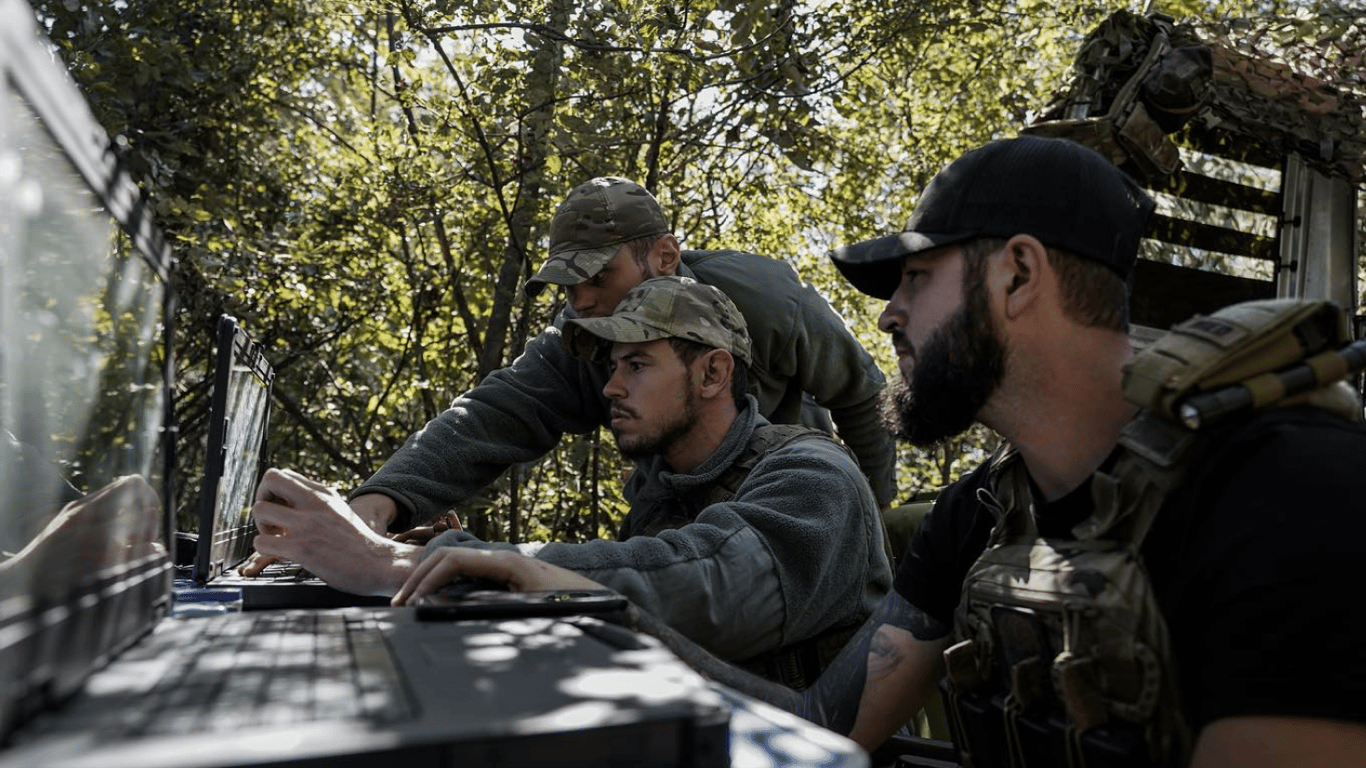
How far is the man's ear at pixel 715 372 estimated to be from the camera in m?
2.80

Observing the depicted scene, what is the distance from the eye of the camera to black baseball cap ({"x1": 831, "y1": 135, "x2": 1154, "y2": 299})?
1831mm

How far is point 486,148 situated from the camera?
231 inches

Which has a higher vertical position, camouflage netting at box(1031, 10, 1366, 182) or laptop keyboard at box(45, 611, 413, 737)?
camouflage netting at box(1031, 10, 1366, 182)

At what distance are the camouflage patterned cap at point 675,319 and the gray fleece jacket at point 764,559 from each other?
1.47 feet

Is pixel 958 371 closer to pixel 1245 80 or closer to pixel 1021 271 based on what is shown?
pixel 1021 271

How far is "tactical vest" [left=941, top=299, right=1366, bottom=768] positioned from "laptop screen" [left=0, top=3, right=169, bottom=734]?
1.12 m

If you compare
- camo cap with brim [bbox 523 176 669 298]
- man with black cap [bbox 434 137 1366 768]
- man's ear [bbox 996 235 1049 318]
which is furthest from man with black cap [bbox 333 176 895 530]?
man's ear [bbox 996 235 1049 318]

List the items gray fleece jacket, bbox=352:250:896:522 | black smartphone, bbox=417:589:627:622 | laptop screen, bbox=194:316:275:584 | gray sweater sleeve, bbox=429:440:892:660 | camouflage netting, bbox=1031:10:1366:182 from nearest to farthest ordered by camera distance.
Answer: black smartphone, bbox=417:589:627:622, gray sweater sleeve, bbox=429:440:892:660, laptop screen, bbox=194:316:275:584, gray fleece jacket, bbox=352:250:896:522, camouflage netting, bbox=1031:10:1366:182

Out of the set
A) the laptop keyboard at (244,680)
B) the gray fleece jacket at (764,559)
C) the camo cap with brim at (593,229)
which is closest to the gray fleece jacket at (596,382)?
the camo cap with brim at (593,229)

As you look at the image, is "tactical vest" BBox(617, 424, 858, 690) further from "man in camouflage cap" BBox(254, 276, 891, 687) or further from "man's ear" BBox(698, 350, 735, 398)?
"man's ear" BBox(698, 350, 735, 398)

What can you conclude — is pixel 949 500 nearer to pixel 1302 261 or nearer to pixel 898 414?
pixel 898 414

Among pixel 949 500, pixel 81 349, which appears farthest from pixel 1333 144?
pixel 81 349

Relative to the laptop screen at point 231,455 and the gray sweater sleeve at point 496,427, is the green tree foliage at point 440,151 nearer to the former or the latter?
the gray sweater sleeve at point 496,427

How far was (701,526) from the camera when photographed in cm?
211
